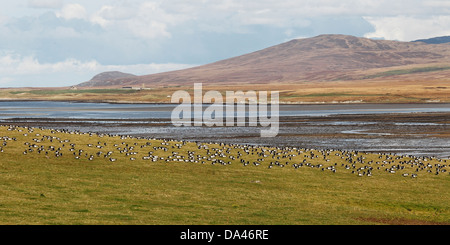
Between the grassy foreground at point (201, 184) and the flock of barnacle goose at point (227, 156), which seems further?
the flock of barnacle goose at point (227, 156)

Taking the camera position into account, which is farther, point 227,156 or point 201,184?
point 227,156

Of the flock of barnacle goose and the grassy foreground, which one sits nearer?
→ the grassy foreground

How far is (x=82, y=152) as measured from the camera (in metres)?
36.1

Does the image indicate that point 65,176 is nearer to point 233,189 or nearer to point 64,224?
point 233,189

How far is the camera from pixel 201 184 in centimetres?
2923

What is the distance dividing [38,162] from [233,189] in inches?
471

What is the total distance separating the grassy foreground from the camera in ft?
72.1

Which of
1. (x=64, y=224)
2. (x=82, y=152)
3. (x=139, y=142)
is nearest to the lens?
(x=64, y=224)

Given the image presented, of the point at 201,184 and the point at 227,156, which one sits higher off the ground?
the point at 227,156

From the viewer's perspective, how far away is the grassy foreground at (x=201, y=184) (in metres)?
22.0

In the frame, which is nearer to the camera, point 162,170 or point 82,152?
point 162,170

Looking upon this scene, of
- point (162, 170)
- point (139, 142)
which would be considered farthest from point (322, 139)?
point (162, 170)

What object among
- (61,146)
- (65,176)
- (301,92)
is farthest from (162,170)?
(301,92)

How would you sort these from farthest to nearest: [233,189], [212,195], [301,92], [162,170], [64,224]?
[301,92]
[162,170]
[233,189]
[212,195]
[64,224]
